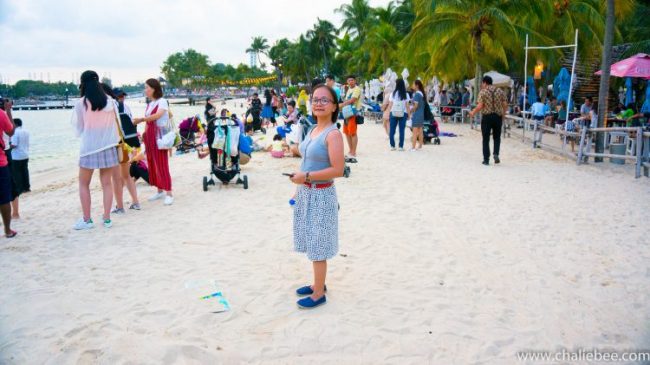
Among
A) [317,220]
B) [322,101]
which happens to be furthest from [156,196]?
[322,101]

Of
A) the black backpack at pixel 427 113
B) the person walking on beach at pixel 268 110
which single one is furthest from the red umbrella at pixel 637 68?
the person walking on beach at pixel 268 110

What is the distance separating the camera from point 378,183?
8.06 m

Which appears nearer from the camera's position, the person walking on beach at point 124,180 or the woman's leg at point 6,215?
the woman's leg at point 6,215

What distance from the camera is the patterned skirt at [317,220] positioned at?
10.8 ft

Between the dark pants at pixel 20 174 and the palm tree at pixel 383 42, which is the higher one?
the palm tree at pixel 383 42

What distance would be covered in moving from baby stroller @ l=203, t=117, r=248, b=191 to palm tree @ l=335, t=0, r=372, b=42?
4182 centimetres

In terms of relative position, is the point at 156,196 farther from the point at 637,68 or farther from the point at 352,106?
the point at 637,68

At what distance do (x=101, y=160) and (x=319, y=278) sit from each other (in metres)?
3.40

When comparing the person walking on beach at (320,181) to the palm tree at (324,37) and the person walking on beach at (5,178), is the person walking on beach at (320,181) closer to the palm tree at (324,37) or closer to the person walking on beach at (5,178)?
the person walking on beach at (5,178)

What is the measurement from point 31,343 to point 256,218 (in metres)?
3.25

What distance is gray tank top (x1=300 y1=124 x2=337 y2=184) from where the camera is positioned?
3193 millimetres

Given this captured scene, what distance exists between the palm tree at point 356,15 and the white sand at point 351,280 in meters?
43.7

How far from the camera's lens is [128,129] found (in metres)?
6.45

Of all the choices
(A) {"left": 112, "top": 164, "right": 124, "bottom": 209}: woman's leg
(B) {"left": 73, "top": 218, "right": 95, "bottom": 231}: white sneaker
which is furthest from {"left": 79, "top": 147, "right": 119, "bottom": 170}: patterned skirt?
(B) {"left": 73, "top": 218, "right": 95, "bottom": 231}: white sneaker
